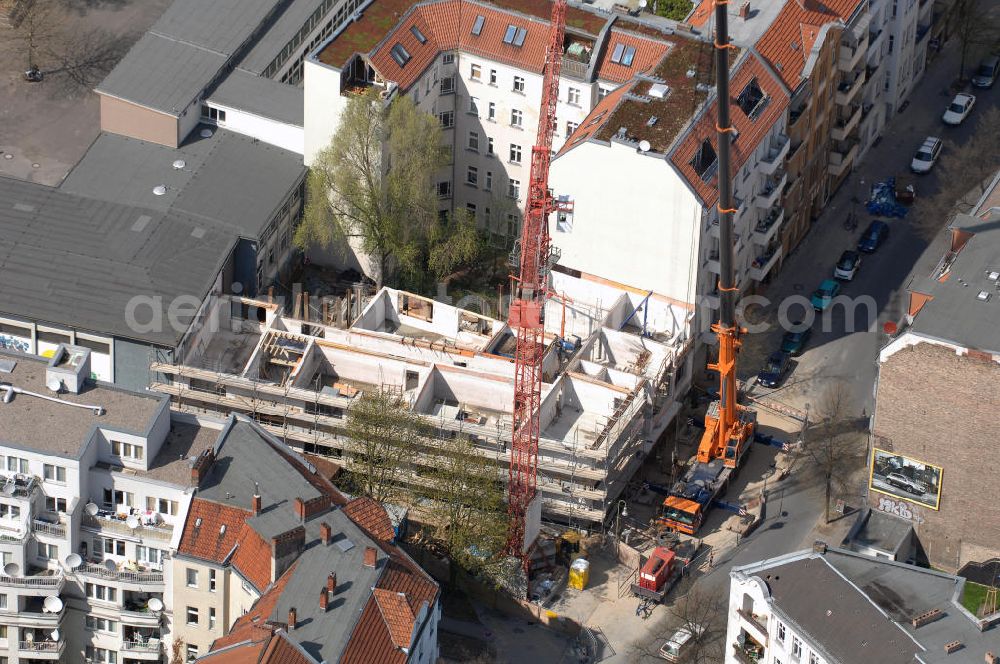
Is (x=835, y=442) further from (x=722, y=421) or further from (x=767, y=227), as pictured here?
(x=767, y=227)

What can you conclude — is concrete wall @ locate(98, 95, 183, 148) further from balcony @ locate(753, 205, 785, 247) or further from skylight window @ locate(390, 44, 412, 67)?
balcony @ locate(753, 205, 785, 247)

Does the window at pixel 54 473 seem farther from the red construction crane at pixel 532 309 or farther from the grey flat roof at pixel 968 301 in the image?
the grey flat roof at pixel 968 301

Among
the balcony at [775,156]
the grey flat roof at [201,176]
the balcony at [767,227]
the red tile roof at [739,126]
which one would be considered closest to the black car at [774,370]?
the balcony at [767,227]

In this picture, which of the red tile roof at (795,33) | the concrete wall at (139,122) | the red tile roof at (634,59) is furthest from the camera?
the concrete wall at (139,122)

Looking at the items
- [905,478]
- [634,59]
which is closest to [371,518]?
[905,478]

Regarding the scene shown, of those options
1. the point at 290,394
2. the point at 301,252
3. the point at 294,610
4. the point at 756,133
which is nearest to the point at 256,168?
the point at 301,252

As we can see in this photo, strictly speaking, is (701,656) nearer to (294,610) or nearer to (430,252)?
(294,610)
